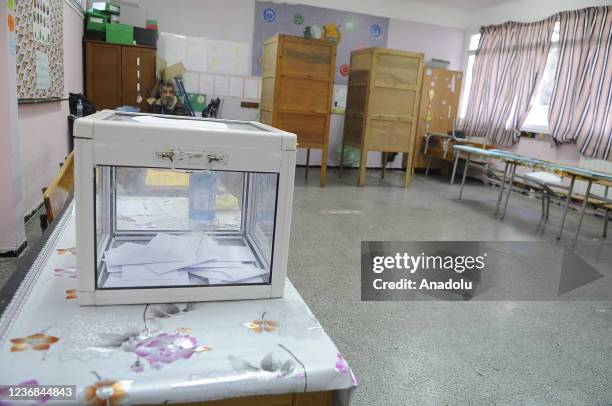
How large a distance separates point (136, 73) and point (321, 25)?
2.84m

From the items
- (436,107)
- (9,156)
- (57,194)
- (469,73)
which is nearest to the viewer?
(57,194)

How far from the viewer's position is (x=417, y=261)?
3.13m

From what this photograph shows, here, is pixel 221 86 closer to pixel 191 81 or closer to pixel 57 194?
pixel 191 81

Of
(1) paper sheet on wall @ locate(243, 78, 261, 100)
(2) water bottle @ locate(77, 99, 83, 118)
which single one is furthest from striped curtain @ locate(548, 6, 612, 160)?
(2) water bottle @ locate(77, 99, 83, 118)

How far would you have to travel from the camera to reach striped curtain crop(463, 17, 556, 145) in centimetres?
599

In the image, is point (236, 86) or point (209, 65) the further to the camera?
point (236, 86)

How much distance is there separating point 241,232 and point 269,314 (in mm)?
276

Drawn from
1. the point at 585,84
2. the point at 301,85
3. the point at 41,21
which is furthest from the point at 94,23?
the point at 585,84

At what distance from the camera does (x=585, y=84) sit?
5293mm

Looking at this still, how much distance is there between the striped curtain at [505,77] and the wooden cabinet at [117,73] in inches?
195

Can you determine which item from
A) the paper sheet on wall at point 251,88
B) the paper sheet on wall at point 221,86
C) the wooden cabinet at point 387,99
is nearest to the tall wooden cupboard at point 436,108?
the wooden cabinet at point 387,99

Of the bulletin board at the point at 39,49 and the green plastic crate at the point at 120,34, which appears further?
the green plastic crate at the point at 120,34

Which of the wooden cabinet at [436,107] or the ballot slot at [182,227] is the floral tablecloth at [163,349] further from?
the wooden cabinet at [436,107]

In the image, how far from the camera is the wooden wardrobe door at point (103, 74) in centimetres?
531
